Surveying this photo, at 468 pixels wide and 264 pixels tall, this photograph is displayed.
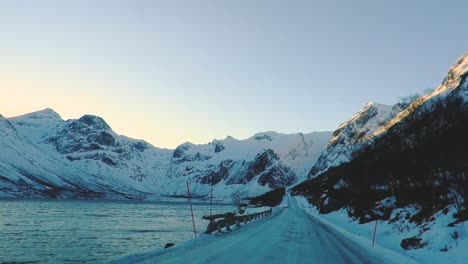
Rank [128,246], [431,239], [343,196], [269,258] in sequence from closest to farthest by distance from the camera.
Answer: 1. [269,258]
2. [431,239]
3. [128,246]
4. [343,196]

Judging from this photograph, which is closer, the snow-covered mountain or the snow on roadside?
the snow on roadside

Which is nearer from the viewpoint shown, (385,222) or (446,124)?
(446,124)

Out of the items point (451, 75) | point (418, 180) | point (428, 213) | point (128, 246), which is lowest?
point (128, 246)

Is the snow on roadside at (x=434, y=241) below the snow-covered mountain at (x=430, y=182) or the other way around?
below

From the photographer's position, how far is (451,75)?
16775cm

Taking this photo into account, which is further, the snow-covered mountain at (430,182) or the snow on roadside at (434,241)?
the snow-covered mountain at (430,182)

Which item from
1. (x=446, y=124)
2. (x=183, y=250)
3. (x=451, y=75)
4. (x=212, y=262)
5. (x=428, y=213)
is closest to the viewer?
(x=212, y=262)

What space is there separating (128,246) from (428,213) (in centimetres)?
2476

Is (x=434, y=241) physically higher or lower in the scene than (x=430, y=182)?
lower

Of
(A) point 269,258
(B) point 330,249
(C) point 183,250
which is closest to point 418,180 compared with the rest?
(B) point 330,249

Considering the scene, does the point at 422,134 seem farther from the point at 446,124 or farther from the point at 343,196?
the point at 343,196

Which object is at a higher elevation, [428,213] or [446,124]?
[446,124]

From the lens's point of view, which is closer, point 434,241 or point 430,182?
point 434,241

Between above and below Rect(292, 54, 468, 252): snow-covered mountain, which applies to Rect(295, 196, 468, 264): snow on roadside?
below
